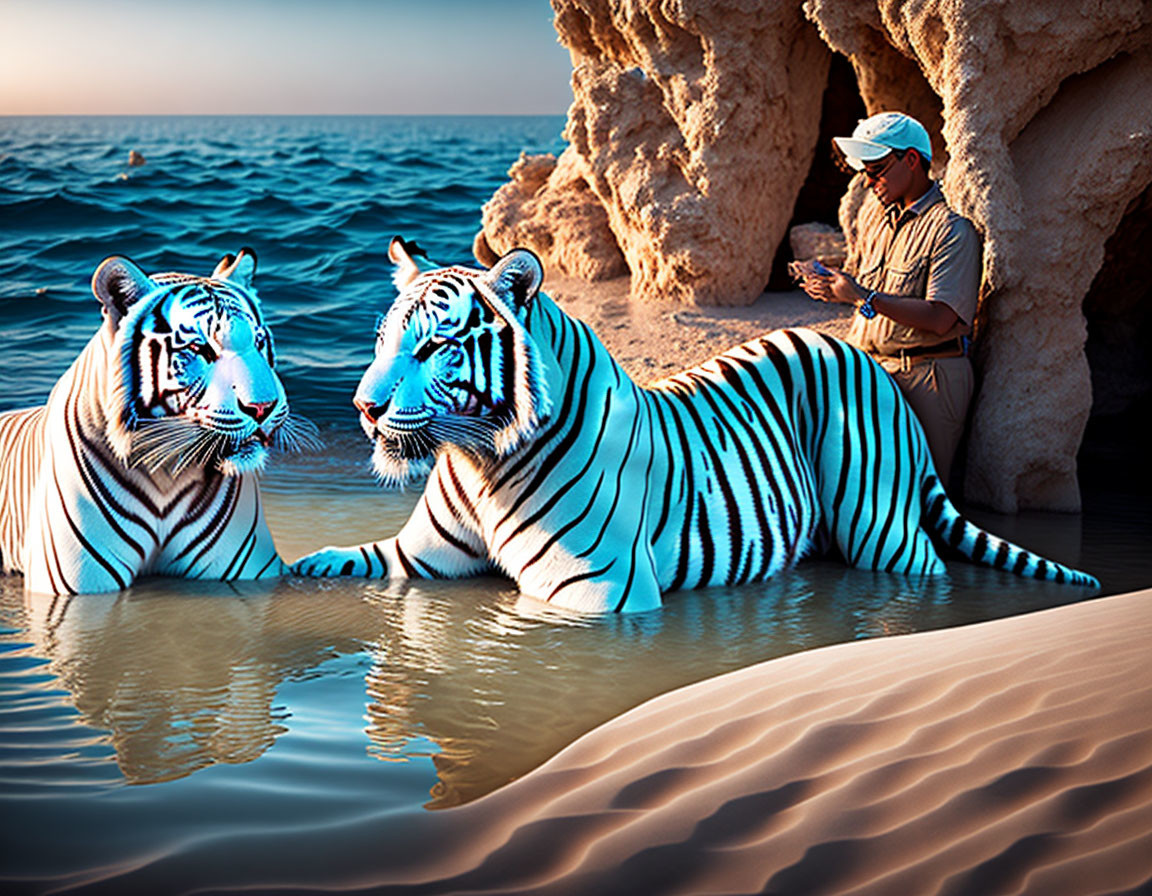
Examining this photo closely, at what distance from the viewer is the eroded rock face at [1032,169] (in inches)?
211

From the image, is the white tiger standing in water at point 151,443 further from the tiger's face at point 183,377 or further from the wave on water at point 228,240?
the wave on water at point 228,240

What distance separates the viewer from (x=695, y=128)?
21.7ft

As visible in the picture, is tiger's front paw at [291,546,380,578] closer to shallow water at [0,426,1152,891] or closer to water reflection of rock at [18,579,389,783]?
shallow water at [0,426,1152,891]

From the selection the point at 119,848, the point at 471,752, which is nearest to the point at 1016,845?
the point at 471,752

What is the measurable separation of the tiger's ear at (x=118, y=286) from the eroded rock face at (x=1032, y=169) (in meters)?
3.67

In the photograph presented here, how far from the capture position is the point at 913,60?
629cm

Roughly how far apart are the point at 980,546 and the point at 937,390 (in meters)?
0.78

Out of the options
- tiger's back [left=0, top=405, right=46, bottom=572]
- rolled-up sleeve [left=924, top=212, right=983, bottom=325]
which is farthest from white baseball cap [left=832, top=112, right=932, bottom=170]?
tiger's back [left=0, top=405, right=46, bottom=572]

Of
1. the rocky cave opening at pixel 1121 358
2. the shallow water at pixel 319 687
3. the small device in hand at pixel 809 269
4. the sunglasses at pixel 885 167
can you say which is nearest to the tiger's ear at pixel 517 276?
the shallow water at pixel 319 687

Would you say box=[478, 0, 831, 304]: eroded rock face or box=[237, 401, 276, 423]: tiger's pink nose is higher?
box=[478, 0, 831, 304]: eroded rock face

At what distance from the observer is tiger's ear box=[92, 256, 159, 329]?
3.80m

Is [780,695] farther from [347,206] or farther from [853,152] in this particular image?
[347,206]

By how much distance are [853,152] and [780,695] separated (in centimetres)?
295

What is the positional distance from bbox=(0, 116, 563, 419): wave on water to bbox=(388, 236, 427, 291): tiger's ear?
3.97 metres
